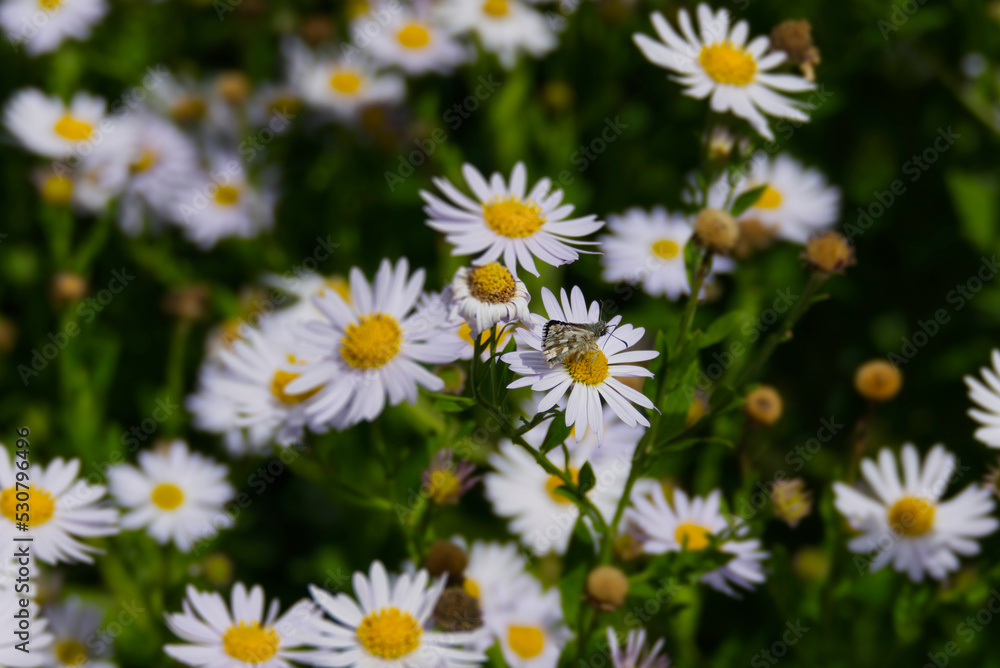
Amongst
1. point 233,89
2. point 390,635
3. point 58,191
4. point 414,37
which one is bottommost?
point 390,635

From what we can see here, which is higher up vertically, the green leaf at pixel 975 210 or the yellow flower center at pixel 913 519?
the green leaf at pixel 975 210

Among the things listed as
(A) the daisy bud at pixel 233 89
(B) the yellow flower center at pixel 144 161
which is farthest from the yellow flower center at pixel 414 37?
(B) the yellow flower center at pixel 144 161

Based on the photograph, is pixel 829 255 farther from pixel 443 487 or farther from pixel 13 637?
pixel 13 637

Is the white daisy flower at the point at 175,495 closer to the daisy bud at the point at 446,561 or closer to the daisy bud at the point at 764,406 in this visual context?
the daisy bud at the point at 446,561

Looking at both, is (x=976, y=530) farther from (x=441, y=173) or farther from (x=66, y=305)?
(x=66, y=305)

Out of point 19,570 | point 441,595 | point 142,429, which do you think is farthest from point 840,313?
point 19,570

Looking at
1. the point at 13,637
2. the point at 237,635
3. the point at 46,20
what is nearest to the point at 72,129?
the point at 46,20

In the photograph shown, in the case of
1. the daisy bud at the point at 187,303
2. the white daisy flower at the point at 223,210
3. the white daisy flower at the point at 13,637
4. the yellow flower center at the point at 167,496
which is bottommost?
the white daisy flower at the point at 13,637
